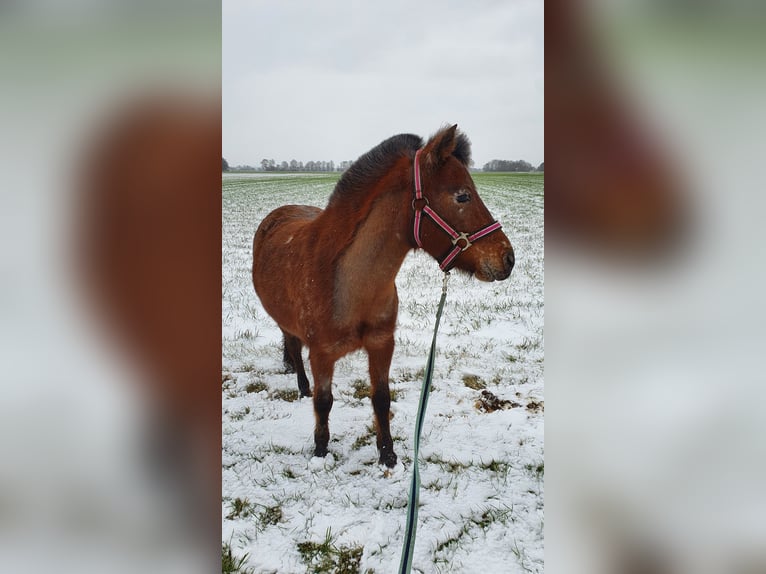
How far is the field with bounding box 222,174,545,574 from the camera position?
7.10ft

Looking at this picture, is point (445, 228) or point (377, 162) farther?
point (377, 162)

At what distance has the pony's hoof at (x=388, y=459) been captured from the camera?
9.64ft

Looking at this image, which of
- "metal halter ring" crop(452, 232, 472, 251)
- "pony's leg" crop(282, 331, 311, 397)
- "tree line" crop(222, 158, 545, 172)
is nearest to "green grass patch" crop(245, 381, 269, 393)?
"pony's leg" crop(282, 331, 311, 397)

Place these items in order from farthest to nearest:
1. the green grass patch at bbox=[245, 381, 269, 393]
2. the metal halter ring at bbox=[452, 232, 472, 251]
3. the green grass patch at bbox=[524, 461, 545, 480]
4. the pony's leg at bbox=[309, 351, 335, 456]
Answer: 1. the green grass patch at bbox=[245, 381, 269, 393]
2. the pony's leg at bbox=[309, 351, 335, 456]
3. the green grass patch at bbox=[524, 461, 545, 480]
4. the metal halter ring at bbox=[452, 232, 472, 251]

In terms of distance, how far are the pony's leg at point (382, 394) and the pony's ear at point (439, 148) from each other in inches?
45.5

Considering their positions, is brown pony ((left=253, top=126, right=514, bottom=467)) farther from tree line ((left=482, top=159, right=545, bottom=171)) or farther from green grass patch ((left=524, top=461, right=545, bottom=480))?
green grass patch ((left=524, top=461, right=545, bottom=480))

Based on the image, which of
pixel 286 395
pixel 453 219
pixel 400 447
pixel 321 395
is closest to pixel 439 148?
pixel 453 219

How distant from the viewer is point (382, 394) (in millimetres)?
2992

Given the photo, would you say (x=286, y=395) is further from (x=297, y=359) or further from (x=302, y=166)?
(x=302, y=166)

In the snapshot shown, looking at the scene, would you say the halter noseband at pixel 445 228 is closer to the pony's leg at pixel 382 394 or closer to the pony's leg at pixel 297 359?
the pony's leg at pixel 382 394
